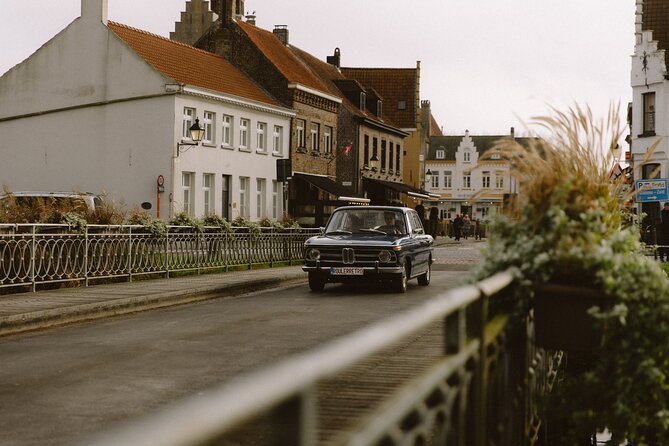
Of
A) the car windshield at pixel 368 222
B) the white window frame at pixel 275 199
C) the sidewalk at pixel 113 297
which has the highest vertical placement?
the white window frame at pixel 275 199

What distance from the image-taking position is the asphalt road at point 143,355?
6.89 m

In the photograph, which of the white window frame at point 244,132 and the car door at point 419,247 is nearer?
the car door at point 419,247

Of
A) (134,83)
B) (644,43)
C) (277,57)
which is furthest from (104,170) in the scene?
(644,43)

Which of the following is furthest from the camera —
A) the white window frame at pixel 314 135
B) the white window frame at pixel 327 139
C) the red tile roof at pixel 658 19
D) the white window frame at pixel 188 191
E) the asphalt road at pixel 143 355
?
the white window frame at pixel 327 139

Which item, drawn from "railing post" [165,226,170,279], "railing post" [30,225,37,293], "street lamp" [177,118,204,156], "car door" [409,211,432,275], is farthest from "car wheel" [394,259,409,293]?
"street lamp" [177,118,204,156]

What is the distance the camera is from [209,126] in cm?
4306

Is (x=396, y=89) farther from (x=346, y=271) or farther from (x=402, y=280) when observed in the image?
(x=346, y=271)

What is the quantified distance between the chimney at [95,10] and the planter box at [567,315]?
39.0 meters

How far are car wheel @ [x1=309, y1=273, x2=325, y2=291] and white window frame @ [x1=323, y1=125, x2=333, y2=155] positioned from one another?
3615 centimetres

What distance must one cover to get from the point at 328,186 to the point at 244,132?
6.81 m

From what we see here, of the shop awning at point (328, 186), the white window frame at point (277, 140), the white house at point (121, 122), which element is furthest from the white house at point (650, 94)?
the white house at point (121, 122)

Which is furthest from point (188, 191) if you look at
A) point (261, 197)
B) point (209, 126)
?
point (261, 197)

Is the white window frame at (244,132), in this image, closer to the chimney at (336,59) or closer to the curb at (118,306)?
the curb at (118,306)

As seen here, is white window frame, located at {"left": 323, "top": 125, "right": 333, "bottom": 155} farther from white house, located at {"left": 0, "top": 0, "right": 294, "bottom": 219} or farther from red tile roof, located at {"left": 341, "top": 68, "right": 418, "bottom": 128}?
red tile roof, located at {"left": 341, "top": 68, "right": 418, "bottom": 128}
